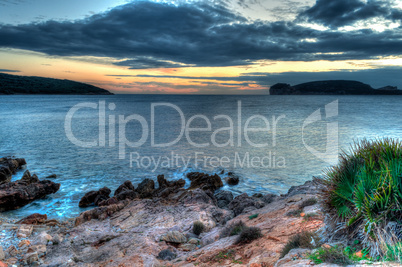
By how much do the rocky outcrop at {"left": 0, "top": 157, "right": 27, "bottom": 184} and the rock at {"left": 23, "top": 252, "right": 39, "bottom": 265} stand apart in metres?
14.3

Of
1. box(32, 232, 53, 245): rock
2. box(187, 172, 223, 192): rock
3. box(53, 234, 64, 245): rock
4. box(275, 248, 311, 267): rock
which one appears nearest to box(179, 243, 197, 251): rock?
box(275, 248, 311, 267): rock

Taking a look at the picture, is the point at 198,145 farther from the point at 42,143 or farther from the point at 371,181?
the point at 371,181

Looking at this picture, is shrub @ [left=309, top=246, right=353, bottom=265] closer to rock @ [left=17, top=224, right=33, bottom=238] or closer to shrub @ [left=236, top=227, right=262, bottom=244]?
shrub @ [left=236, top=227, right=262, bottom=244]

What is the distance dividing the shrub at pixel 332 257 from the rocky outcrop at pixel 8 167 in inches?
918

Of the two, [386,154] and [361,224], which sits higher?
[386,154]

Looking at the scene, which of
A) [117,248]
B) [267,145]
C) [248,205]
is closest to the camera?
[117,248]

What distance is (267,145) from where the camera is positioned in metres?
33.7

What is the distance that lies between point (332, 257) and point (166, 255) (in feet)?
19.8

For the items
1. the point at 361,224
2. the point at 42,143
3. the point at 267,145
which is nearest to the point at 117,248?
the point at 361,224

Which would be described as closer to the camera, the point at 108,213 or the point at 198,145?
the point at 108,213

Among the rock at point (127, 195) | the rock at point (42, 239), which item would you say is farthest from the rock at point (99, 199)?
the rock at point (42, 239)

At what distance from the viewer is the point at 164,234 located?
34.8 feet

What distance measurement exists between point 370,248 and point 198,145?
2998 cm

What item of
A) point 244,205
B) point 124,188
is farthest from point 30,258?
point 244,205
